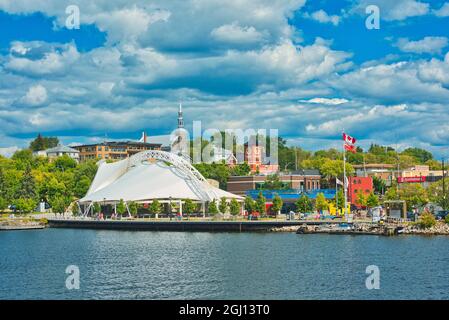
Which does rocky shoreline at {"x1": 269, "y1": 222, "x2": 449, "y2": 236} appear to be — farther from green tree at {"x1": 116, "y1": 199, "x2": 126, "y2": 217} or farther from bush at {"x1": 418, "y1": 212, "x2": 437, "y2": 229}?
green tree at {"x1": 116, "y1": 199, "x2": 126, "y2": 217}

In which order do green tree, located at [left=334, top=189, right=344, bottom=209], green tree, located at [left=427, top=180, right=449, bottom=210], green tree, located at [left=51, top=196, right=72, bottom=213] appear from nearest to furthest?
green tree, located at [left=427, top=180, right=449, bottom=210] < green tree, located at [left=334, top=189, right=344, bottom=209] < green tree, located at [left=51, top=196, right=72, bottom=213]

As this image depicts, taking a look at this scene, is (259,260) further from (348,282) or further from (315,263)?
(348,282)

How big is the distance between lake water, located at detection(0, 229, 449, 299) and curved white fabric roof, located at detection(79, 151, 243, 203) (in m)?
37.1

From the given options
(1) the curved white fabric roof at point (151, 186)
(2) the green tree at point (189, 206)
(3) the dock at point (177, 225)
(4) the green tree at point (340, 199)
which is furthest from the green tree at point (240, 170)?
(3) the dock at point (177, 225)

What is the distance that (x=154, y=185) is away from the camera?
5399 inches

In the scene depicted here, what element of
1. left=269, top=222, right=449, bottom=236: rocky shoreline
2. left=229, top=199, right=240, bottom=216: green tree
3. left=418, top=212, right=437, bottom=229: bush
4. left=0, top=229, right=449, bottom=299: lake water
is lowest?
left=0, top=229, right=449, bottom=299: lake water

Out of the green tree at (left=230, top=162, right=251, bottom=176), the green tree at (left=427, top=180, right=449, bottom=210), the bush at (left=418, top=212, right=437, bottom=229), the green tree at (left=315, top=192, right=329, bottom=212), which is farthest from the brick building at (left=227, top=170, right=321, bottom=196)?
the bush at (left=418, top=212, right=437, bottom=229)

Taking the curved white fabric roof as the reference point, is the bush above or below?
below

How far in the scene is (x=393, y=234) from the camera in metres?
91.7

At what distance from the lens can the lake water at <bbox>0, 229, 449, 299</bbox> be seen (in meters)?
51.2

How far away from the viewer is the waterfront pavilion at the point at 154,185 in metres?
133

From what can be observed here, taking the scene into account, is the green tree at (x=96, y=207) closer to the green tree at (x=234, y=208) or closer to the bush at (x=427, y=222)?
the green tree at (x=234, y=208)

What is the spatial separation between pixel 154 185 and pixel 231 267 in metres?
75.4

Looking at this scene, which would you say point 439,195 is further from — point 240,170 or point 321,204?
point 240,170
